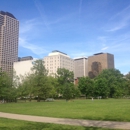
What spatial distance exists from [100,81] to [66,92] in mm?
20677

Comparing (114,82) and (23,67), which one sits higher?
(23,67)

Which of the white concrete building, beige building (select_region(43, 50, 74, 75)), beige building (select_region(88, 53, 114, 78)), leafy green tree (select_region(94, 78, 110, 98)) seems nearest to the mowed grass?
leafy green tree (select_region(94, 78, 110, 98))

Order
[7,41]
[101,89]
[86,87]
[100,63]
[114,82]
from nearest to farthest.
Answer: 1. [101,89]
2. [86,87]
3. [114,82]
4. [7,41]
5. [100,63]

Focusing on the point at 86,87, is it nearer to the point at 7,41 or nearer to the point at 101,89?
the point at 101,89

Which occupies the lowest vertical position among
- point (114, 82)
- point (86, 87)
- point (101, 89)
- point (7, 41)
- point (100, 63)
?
point (101, 89)

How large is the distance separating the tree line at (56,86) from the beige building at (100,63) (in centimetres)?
9346

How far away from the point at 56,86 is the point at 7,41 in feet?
399

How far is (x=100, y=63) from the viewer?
192 meters

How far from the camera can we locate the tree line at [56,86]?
60.2 metres

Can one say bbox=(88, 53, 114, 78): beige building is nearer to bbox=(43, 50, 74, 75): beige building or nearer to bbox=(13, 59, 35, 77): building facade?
bbox=(43, 50, 74, 75): beige building

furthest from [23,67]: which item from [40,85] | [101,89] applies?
[40,85]

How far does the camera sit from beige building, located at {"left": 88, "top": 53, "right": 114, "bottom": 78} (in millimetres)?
187625

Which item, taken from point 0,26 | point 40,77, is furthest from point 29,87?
point 0,26

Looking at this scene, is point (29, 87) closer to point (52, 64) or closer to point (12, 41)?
point (52, 64)
